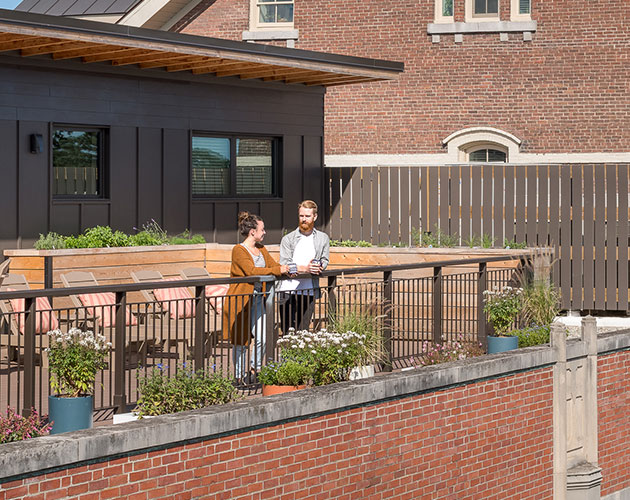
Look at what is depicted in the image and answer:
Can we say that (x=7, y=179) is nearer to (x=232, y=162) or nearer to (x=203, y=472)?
(x=232, y=162)

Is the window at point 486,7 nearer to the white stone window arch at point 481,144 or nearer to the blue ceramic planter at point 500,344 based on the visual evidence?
the white stone window arch at point 481,144

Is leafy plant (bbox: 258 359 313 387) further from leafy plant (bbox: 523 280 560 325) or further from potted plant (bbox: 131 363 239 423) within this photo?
leafy plant (bbox: 523 280 560 325)

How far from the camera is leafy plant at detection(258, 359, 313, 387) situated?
32.0 ft

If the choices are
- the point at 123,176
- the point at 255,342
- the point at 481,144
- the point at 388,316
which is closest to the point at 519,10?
the point at 481,144

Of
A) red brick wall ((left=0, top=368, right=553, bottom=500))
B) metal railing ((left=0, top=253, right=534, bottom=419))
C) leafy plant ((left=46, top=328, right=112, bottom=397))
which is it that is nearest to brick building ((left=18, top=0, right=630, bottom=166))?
metal railing ((left=0, top=253, right=534, bottom=419))

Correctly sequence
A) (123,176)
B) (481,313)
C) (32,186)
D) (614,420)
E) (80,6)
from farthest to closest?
(80,6) < (123,176) < (32,186) < (614,420) < (481,313)

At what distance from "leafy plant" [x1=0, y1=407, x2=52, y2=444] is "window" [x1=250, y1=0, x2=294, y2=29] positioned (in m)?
19.1

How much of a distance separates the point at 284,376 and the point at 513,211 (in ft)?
34.5

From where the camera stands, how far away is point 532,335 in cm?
1334

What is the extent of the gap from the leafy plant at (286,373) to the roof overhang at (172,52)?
5.81 metres

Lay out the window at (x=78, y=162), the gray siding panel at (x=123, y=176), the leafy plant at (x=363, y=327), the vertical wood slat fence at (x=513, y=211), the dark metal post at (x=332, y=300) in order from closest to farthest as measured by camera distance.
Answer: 1. the leafy plant at (x=363, y=327)
2. the dark metal post at (x=332, y=300)
3. the window at (x=78, y=162)
4. the gray siding panel at (x=123, y=176)
5. the vertical wood slat fence at (x=513, y=211)

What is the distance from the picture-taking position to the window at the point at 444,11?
2512 centimetres

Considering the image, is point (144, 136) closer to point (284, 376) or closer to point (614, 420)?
point (614, 420)

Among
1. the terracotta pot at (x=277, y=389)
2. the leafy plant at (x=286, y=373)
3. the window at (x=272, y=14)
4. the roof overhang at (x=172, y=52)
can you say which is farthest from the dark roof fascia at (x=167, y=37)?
the window at (x=272, y=14)
